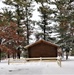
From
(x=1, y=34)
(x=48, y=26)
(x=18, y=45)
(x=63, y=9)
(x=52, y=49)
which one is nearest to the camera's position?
(x=63, y=9)

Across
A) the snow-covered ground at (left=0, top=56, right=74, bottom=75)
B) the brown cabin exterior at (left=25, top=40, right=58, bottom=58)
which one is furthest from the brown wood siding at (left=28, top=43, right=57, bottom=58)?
the snow-covered ground at (left=0, top=56, right=74, bottom=75)

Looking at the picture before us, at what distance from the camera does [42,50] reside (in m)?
38.5

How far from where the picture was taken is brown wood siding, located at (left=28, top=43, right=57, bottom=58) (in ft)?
126

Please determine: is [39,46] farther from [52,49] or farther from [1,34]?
[1,34]

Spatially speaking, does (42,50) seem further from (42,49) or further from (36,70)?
(36,70)

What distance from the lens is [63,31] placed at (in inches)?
1730

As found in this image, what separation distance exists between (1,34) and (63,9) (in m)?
14.1

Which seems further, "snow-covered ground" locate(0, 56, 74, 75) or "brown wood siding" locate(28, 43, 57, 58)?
"brown wood siding" locate(28, 43, 57, 58)

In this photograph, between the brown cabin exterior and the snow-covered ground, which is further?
the brown cabin exterior

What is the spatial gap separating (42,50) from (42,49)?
0.18 metres

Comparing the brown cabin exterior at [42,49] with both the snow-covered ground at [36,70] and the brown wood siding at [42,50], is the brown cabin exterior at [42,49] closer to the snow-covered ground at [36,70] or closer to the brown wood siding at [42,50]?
the brown wood siding at [42,50]

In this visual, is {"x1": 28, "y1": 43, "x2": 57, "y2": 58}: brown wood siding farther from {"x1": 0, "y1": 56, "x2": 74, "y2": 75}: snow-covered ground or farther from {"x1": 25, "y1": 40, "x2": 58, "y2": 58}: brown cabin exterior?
{"x1": 0, "y1": 56, "x2": 74, "y2": 75}: snow-covered ground

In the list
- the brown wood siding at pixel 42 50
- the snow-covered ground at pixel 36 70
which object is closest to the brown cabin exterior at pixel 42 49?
the brown wood siding at pixel 42 50

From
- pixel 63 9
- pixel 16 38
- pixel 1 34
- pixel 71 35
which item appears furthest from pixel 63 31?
pixel 63 9
